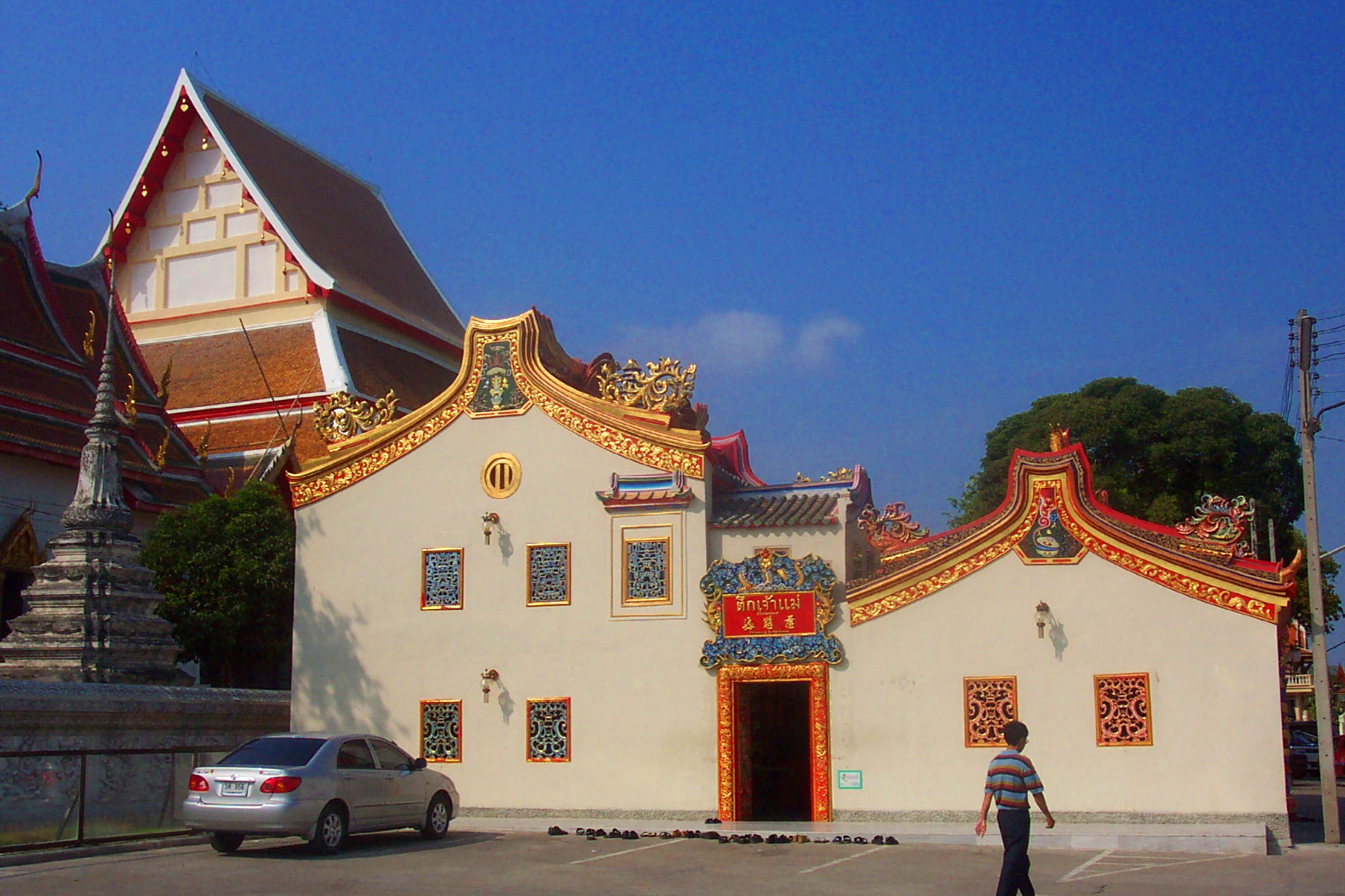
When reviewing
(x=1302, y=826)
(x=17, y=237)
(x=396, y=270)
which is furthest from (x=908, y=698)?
(x=396, y=270)

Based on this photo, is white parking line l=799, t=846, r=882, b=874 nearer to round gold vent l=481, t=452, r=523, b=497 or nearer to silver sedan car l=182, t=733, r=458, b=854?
silver sedan car l=182, t=733, r=458, b=854

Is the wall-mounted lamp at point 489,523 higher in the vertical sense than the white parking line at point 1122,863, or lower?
higher

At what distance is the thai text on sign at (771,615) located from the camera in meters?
16.9

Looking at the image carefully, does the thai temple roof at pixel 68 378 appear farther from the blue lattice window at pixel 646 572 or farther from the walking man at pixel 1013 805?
the walking man at pixel 1013 805

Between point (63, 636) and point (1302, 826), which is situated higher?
point (63, 636)

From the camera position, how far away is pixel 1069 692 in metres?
15.7

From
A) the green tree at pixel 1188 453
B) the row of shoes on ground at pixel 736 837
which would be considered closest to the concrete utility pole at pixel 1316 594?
the row of shoes on ground at pixel 736 837

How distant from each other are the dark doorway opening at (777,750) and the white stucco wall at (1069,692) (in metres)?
1.36

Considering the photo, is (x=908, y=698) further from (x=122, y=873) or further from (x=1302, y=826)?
(x=122, y=873)

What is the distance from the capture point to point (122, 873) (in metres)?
11.5

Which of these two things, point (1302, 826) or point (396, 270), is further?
point (396, 270)

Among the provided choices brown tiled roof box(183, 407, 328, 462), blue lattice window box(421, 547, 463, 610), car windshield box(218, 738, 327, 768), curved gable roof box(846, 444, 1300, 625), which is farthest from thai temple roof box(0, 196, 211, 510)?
curved gable roof box(846, 444, 1300, 625)

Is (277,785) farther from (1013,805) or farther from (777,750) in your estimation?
(777,750)

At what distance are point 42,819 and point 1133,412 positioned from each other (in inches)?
1152
